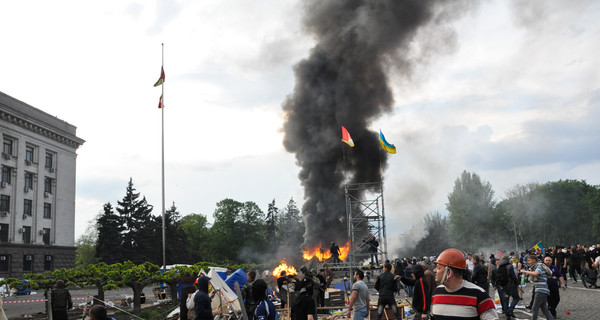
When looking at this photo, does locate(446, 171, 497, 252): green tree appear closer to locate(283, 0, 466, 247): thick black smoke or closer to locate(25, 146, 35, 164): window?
locate(283, 0, 466, 247): thick black smoke

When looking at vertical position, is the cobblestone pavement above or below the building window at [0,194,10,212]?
below

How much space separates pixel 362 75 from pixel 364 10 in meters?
6.18

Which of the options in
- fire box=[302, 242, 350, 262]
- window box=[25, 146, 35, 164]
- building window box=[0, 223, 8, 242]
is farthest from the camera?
window box=[25, 146, 35, 164]

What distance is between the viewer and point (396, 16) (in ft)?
142

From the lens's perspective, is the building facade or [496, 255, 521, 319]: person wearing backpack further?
the building facade

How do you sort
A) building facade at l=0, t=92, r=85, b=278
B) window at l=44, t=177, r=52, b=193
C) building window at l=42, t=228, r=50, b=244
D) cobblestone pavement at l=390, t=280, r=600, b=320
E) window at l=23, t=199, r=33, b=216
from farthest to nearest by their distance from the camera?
1. window at l=44, t=177, r=52, b=193
2. building window at l=42, t=228, r=50, b=244
3. window at l=23, t=199, r=33, b=216
4. building facade at l=0, t=92, r=85, b=278
5. cobblestone pavement at l=390, t=280, r=600, b=320

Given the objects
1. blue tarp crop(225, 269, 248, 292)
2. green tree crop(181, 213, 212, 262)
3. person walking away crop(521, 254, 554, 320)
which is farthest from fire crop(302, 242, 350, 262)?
green tree crop(181, 213, 212, 262)

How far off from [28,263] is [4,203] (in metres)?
6.00

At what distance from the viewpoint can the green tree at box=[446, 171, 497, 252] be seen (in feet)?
265

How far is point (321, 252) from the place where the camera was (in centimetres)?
3947

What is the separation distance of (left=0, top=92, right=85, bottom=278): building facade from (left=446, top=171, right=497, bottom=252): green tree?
61414 mm

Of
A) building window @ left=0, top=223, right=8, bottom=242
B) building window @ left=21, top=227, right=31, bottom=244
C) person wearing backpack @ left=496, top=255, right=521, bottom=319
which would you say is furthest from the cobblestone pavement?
building window @ left=21, top=227, right=31, bottom=244

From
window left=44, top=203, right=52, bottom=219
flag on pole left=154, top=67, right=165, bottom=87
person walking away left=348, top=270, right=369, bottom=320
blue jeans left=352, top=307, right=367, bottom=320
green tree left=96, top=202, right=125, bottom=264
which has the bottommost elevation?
blue jeans left=352, top=307, right=367, bottom=320

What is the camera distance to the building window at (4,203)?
142 feet
